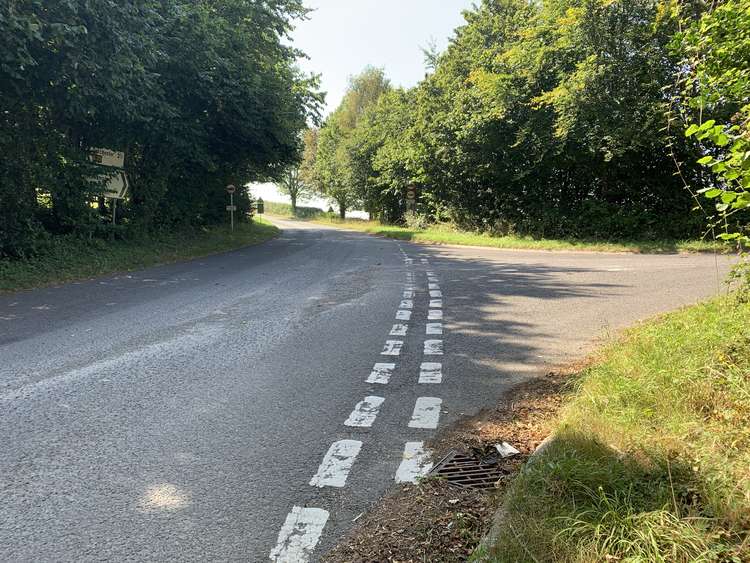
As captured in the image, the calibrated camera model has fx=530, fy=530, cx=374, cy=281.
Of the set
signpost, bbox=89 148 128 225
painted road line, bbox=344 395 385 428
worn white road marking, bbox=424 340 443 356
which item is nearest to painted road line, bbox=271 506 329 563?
painted road line, bbox=344 395 385 428

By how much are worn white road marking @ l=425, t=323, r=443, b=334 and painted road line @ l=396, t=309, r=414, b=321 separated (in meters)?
0.52

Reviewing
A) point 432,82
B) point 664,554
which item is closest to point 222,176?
point 432,82

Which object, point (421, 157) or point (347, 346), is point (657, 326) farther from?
point (421, 157)

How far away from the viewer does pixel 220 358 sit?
18.9 ft

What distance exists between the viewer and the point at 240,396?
4.64 m

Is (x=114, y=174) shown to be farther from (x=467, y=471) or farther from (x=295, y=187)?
(x=295, y=187)

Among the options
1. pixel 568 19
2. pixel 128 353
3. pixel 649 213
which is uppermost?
pixel 568 19

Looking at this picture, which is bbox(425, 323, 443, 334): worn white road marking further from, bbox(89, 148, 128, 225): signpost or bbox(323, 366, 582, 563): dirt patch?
bbox(89, 148, 128, 225): signpost

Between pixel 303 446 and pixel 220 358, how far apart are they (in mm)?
2389

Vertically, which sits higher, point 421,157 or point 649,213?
point 421,157

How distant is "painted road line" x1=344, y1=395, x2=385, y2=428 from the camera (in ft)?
13.5

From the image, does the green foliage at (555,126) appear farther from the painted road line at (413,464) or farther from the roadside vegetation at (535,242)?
the painted road line at (413,464)

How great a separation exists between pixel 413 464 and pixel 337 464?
49cm

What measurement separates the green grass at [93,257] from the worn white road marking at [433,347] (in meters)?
8.93
